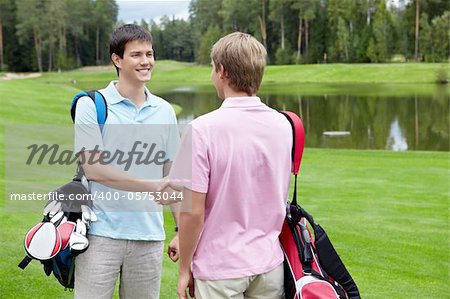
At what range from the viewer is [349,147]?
62.4 ft

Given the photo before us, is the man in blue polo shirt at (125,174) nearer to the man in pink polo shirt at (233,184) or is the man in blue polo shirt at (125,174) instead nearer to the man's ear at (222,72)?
the man in pink polo shirt at (233,184)

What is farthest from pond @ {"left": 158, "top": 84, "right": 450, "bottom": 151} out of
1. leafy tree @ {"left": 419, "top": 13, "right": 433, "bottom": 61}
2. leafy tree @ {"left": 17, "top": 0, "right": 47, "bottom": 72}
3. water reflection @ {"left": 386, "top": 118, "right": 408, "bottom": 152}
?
leafy tree @ {"left": 17, "top": 0, "right": 47, "bottom": 72}

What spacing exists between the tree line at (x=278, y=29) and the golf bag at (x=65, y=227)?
61.4 metres

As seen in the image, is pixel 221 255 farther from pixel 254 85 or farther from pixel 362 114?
pixel 362 114

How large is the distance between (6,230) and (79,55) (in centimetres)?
8361

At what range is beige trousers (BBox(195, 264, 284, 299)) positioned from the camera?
2.30 meters

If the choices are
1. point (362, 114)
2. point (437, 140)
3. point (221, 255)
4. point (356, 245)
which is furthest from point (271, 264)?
point (362, 114)

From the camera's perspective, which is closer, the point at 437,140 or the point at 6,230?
the point at 6,230

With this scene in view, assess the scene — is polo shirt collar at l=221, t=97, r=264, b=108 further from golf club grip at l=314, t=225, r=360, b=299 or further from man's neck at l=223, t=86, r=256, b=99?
golf club grip at l=314, t=225, r=360, b=299

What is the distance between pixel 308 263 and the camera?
2363mm

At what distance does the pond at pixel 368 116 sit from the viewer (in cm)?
2005

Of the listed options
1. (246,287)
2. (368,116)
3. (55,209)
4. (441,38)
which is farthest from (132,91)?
(441,38)

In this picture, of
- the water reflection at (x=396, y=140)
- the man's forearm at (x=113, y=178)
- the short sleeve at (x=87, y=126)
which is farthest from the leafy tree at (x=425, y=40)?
the short sleeve at (x=87, y=126)

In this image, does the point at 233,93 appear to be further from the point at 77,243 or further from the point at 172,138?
the point at 77,243
